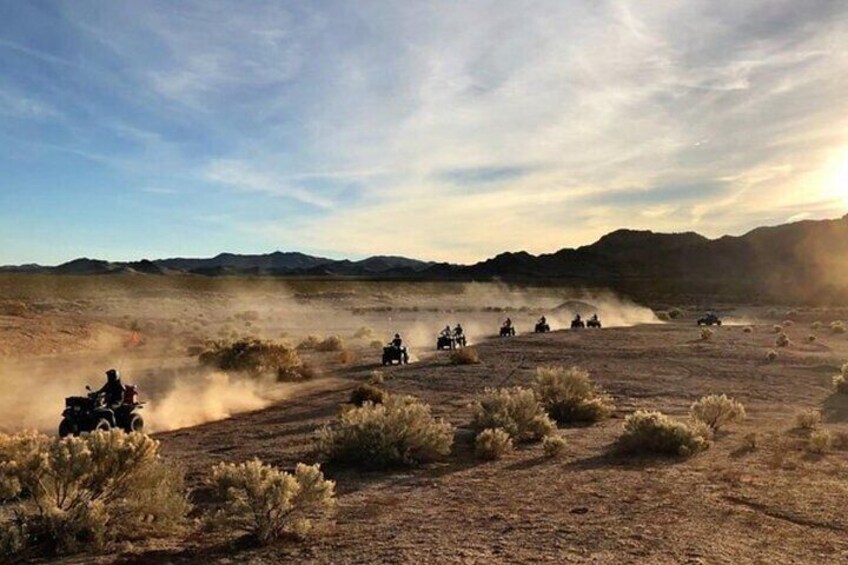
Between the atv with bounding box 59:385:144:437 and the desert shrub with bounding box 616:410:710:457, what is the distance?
30.5 feet

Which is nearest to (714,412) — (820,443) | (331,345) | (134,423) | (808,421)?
(808,421)

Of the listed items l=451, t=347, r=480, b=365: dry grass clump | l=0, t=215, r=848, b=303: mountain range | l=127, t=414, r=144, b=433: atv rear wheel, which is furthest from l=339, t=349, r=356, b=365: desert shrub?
l=0, t=215, r=848, b=303: mountain range

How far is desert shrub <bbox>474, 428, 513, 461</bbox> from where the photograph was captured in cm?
1226

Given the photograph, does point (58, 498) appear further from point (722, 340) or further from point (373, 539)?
point (722, 340)

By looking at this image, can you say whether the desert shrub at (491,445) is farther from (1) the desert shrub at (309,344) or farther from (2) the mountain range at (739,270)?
(2) the mountain range at (739,270)

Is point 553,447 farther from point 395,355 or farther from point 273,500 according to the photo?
point 395,355

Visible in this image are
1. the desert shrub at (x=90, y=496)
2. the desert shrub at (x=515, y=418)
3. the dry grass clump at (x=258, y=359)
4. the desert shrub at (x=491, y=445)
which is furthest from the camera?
the dry grass clump at (x=258, y=359)

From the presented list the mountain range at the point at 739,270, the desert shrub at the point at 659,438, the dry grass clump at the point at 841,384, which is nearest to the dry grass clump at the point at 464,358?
the dry grass clump at the point at 841,384

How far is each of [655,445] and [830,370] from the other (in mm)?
18606

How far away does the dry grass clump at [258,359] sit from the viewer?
27.2 m

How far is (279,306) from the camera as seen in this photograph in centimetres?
9044

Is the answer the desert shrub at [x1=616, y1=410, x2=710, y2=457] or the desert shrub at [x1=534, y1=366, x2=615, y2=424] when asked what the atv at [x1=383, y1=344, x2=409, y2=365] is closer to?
the desert shrub at [x1=534, y1=366, x2=615, y2=424]

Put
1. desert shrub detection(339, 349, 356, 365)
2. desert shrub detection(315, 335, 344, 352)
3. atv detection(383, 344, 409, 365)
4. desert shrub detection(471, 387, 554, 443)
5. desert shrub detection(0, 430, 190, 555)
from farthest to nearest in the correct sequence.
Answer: desert shrub detection(315, 335, 344, 352) < desert shrub detection(339, 349, 356, 365) < atv detection(383, 344, 409, 365) < desert shrub detection(471, 387, 554, 443) < desert shrub detection(0, 430, 190, 555)

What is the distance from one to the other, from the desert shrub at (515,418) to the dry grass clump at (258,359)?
1402 centimetres
